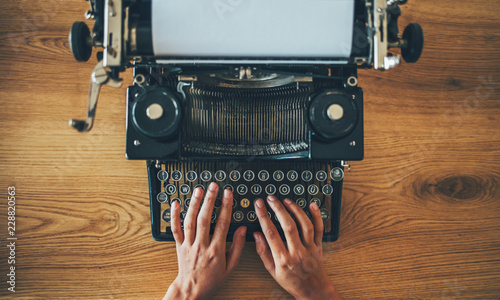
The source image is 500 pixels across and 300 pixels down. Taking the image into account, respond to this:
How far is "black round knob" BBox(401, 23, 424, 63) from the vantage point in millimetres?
1071

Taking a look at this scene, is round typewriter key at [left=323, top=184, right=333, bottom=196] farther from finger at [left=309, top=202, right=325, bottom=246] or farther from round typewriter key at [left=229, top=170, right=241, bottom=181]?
round typewriter key at [left=229, top=170, right=241, bottom=181]

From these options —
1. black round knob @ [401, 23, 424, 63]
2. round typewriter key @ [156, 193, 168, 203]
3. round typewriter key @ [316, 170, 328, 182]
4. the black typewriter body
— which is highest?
black round knob @ [401, 23, 424, 63]

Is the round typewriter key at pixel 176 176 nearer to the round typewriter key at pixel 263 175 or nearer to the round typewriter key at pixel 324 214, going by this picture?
the round typewriter key at pixel 263 175

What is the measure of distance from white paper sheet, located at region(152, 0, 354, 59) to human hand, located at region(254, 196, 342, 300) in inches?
23.0

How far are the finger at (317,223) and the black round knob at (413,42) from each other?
635mm

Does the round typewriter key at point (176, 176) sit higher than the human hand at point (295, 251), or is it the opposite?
the round typewriter key at point (176, 176)

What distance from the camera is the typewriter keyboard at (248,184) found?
1.28 meters

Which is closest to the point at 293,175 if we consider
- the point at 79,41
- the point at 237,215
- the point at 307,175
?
the point at 307,175

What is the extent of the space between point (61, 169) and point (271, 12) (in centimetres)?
113

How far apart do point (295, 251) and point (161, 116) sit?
0.73 metres

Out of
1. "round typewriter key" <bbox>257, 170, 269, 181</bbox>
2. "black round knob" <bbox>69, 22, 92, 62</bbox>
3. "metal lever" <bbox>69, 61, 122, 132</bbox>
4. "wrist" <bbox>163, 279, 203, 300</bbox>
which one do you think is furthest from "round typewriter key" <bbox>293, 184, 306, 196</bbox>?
"black round knob" <bbox>69, 22, 92, 62</bbox>

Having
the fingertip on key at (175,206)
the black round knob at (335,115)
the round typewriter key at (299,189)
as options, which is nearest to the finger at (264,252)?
the round typewriter key at (299,189)

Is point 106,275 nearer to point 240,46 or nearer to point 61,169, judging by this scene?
point 61,169

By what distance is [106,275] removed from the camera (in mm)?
1441
